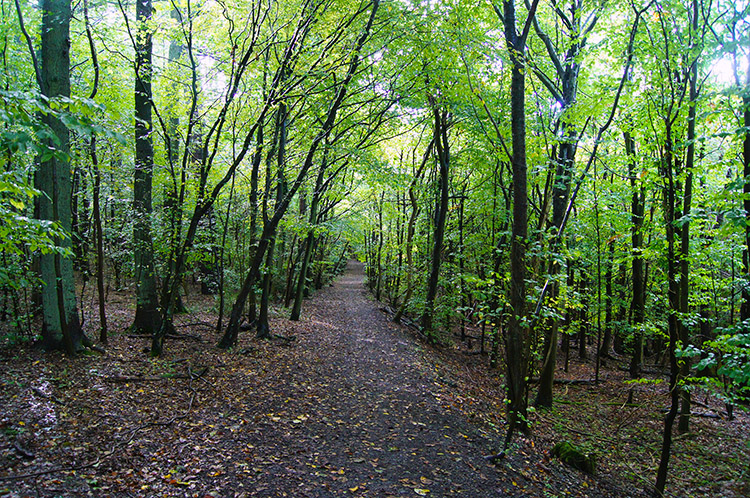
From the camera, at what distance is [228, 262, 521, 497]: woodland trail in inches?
177

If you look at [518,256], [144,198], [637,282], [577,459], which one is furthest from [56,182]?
[637,282]

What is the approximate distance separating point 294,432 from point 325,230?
5527 mm

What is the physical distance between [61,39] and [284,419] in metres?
6.89

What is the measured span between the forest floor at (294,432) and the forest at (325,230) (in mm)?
43

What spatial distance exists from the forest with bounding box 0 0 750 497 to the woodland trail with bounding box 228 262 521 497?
0.19ft

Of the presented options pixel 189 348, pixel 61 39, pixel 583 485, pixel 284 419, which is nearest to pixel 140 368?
pixel 189 348

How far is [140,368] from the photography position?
21.1 ft

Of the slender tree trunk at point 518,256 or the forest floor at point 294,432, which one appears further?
the slender tree trunk at point 518,256

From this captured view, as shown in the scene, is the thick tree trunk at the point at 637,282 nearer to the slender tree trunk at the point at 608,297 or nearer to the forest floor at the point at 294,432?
the slender tree trunk at the point at 608,297

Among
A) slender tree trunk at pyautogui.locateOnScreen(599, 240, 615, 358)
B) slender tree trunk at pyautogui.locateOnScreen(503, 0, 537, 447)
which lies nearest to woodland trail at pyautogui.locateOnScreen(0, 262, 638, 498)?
slender tree trunk at pyautogui.locateOnScreen(503, 0, 537, 447)

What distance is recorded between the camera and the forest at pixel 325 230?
14.4 feet

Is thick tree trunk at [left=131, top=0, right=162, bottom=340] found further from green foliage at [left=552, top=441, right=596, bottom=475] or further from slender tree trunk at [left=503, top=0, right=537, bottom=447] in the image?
green foliage at [left=552, top=441, right=596, bottom=475]

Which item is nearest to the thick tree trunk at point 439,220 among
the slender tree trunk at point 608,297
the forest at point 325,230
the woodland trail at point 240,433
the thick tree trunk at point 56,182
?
the forest at point 325,230

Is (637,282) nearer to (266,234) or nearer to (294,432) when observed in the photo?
(266,234)
